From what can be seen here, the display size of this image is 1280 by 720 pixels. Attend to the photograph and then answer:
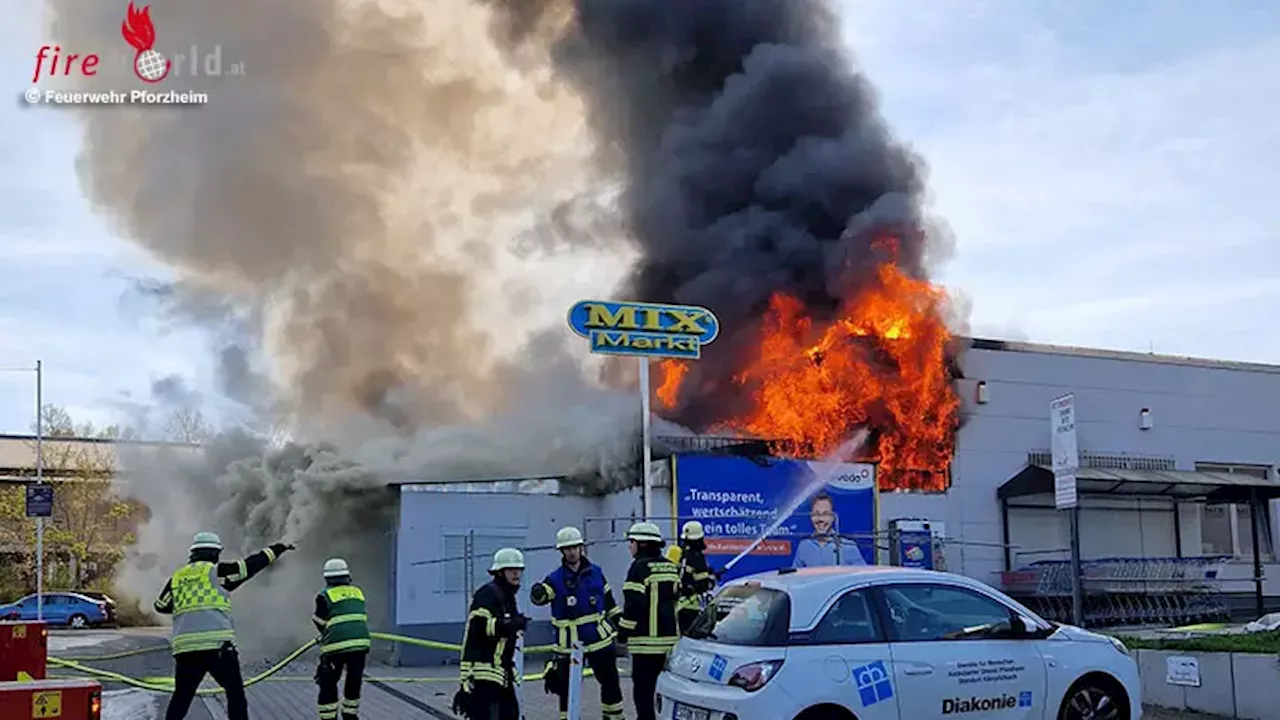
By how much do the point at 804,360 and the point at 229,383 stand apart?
12.8m

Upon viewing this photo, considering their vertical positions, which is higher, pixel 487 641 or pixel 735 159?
pixel 735 159

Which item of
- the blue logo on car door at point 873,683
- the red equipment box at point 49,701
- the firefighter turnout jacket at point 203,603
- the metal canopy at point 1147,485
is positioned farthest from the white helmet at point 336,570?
the metal canopy at point 1147,485

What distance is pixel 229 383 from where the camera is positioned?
84.7 ft

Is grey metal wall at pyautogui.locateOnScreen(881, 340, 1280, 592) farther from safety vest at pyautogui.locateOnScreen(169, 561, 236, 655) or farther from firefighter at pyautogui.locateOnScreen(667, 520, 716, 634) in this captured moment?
safety vest at pyautogui.locateOnScreen(169, 561, 236, 655)

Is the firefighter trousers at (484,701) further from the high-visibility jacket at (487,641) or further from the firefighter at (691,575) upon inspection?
the firefighter at (691,575)

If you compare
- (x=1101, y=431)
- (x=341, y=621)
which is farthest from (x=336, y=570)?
(x=1101, y=431)

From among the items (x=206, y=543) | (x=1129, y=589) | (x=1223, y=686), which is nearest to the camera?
(x=206, y=543)

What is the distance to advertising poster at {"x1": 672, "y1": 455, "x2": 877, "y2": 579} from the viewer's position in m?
18.6

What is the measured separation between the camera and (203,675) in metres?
8.98

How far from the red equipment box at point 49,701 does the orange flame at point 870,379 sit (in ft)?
57.1

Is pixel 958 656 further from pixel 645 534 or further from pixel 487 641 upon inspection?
pixel 487 641

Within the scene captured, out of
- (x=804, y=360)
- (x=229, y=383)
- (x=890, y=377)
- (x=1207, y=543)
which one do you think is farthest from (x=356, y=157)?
(x=1207, y=543)

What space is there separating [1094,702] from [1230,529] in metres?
22.8

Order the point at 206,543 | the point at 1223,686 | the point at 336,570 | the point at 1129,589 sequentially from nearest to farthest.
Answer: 1. the point at 206,543
2. the point at 336,570
3. the point at 1223,686
4. the point at 1129,589
